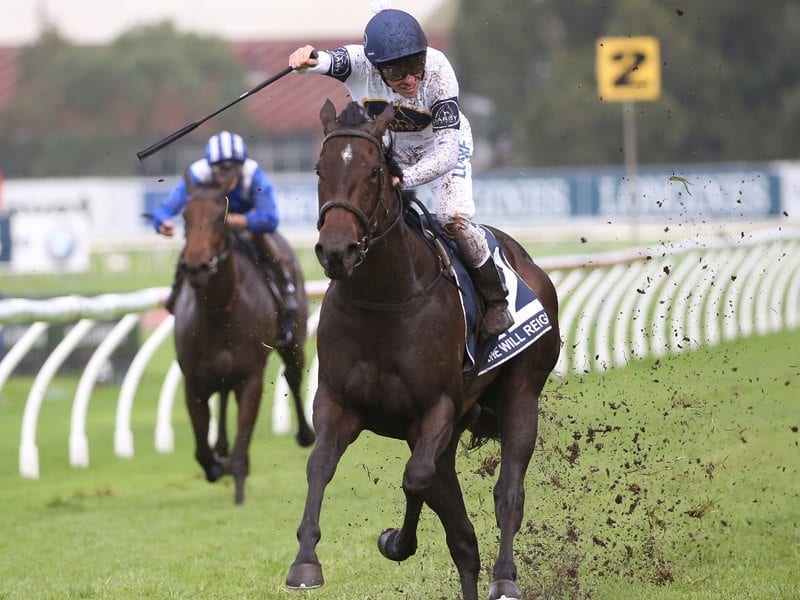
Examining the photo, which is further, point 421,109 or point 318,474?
point 421,109

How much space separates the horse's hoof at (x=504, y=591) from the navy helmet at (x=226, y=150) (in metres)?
3.71

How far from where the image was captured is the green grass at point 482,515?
5395mm

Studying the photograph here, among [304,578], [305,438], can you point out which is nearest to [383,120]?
[304,578]

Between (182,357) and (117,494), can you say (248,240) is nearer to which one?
(182,357)

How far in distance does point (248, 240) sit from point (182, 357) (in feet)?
2.97

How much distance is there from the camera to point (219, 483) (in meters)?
8.30

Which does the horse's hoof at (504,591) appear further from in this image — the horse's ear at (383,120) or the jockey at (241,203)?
the jockey at (241,203)

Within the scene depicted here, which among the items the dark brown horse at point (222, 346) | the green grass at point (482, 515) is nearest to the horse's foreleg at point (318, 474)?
the green grass at point (482, 515)

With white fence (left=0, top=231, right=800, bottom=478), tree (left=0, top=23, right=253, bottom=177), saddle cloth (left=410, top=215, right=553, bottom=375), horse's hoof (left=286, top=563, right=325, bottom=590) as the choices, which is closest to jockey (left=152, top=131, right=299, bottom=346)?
white fence (left=0, top=231, right=800, bottom=478)

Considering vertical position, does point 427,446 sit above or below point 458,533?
above

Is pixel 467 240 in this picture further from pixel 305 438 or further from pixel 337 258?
pixel 305 438

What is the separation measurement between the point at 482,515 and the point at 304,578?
8.48 feet

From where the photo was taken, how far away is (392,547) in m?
5.10

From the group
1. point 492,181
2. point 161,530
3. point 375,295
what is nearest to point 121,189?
point 492,181
